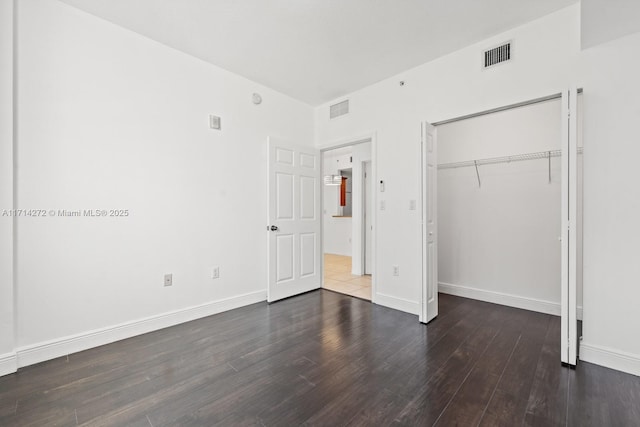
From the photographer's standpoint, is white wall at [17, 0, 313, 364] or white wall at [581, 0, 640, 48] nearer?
white wall at [581, 0, 640, 48]

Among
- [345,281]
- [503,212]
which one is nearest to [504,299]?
[503,212]

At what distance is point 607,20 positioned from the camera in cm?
200

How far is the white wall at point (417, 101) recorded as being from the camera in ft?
7.88

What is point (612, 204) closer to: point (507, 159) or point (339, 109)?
point (507, 159)

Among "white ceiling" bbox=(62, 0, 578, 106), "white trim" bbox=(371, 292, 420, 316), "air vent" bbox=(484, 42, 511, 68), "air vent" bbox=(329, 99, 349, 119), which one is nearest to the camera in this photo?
"white ceiling" bbox=(62, 0, 578, 106)

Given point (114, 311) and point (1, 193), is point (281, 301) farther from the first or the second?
point (1, 193)

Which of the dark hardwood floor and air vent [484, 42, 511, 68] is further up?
air vent [484, 42, 511, 68]

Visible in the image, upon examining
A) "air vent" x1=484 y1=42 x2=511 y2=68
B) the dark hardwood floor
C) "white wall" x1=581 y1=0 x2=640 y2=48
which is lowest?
the dark hardwood floor

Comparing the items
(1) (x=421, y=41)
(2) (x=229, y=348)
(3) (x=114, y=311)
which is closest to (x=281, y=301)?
(2) (x=229, y=348)

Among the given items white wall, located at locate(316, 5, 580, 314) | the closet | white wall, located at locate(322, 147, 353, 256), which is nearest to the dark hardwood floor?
the closet

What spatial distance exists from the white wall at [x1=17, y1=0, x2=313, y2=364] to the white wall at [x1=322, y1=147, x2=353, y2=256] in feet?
13.3

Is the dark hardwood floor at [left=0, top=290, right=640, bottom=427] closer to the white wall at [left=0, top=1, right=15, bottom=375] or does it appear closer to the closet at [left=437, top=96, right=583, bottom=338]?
the white wall at [left=0, top=1, right=15, bottom=375]

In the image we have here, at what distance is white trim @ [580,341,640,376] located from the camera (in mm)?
2028

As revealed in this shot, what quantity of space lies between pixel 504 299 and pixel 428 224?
1597 millimetres
